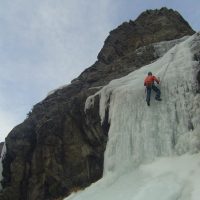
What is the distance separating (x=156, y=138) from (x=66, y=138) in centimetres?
628

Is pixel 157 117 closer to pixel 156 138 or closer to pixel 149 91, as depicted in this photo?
pixel 156 138

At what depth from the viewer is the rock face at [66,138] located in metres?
22.3

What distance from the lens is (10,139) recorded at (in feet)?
87.6

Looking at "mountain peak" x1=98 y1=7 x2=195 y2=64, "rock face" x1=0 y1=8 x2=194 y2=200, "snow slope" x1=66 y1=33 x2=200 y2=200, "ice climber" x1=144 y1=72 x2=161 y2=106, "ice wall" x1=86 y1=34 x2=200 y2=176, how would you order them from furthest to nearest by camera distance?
"mountain peak" x1=98 y1=7 x2=195 y2=64, "rock face" x1=0 y1=8 x2=194 y2=200, "ice climber" x1=144 y1=72 x2=161 y2=106, "ice wall" x1=86 y1=34 x2=200 y2=176, "snow slope" x1=66 y1=33 x2=200 y2=200

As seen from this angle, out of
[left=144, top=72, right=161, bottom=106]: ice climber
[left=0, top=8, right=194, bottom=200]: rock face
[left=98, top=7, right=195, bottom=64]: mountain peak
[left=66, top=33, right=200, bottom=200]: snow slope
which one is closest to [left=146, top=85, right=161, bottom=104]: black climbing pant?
[left=144, top=72, right=161, bottom=106]: ice climber

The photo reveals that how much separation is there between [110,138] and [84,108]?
3061 mm

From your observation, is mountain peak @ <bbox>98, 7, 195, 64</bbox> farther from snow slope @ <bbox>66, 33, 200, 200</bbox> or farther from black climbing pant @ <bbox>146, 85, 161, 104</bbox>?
black climbing pant @ <bbox>146, 85, 161, 104</bbox>

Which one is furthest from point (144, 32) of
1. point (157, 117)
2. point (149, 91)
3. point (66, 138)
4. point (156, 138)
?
point (156, 138)

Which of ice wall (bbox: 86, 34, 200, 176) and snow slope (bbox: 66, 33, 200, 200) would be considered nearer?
snow slope (bbox: 66, 33, 200, 200)

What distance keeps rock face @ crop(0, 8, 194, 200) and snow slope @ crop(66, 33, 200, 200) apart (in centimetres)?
145

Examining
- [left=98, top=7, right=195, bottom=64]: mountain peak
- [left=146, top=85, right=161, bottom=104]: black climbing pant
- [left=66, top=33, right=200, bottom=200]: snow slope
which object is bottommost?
[left=66, top=33, right=200, bottom=200]: snow slope

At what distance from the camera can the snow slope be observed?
1588cm

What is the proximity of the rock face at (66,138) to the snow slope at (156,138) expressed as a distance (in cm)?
145

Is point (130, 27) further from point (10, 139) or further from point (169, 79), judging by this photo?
point (169, 79)
